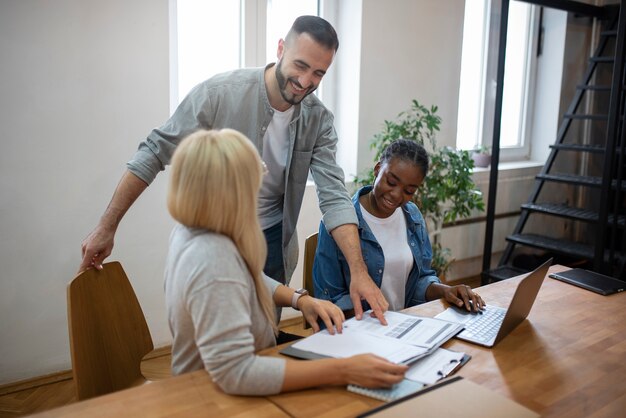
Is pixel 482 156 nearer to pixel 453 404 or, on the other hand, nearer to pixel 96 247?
pixel 96 247

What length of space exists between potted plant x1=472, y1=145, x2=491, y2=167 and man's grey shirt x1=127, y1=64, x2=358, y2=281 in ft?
8.67

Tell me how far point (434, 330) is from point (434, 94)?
2.79 meters

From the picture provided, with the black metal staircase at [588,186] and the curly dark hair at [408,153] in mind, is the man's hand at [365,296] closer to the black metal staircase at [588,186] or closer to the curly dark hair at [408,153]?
the curly dark hair at [408,153]

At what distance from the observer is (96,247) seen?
169cm

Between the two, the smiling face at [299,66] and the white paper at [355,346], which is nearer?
the white paper at [355,346]

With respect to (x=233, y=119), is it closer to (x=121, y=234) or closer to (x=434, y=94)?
(x=121, y=234)

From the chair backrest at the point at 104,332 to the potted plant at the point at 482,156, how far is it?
3315 mm

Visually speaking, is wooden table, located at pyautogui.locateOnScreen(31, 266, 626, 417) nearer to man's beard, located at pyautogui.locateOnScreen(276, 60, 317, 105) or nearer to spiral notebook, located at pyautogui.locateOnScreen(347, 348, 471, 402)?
spiral notebook, located at pyautogui.locateOnScreen(347, 348, 471, 402)

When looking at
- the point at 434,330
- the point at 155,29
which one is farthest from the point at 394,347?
Answer: the point at 155,29

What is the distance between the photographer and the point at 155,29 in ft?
9.09

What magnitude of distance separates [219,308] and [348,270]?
844 millimetres

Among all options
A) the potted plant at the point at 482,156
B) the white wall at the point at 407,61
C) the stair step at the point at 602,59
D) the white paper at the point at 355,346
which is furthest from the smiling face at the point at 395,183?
the stair step at the point at 602,59

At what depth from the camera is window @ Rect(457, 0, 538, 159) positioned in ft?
14.8

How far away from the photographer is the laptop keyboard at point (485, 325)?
156 cm
